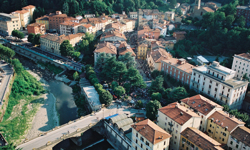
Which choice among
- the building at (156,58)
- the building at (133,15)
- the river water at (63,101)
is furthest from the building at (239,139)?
the building at (133,15)

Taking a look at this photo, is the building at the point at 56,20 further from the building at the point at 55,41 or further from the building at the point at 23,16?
the building at the point at 55,41

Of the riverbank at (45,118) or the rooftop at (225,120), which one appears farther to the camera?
the riverbank at (45,118)

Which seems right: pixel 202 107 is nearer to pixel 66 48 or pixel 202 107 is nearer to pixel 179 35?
pixel 179 35

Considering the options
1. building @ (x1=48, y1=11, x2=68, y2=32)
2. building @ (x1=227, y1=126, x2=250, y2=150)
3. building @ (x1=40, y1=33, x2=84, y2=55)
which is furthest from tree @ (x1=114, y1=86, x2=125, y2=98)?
building @ (x1=48, y1=11, x2=68, y2=32)

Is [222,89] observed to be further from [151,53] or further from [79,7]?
[79,7]

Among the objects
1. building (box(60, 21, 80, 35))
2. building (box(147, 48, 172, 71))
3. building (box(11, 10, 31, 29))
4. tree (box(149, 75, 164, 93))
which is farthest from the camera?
building (box(11, 10, 31, 29))

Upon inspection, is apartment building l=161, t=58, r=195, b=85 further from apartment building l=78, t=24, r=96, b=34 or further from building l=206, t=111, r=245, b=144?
apartment building l=78, t=24, r=96, b=34
